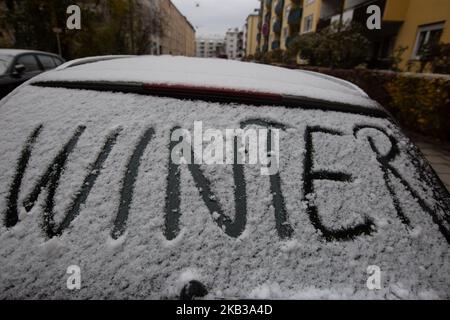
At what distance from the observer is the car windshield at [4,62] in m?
6.07

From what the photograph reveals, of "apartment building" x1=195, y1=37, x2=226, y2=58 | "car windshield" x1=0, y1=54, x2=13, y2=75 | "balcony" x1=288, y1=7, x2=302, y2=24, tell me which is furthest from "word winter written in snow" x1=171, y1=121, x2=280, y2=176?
"apartment building" x1=195, y1=37, x2=226, y2=58

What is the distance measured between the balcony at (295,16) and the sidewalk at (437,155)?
77.6 ft

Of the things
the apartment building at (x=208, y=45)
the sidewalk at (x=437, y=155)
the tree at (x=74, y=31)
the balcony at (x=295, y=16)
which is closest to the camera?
the sidewalk at (x=437, y=155)

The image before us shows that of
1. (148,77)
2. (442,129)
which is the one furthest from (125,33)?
(148,77)

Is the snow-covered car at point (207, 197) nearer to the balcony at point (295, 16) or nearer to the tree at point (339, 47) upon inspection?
the tree at point (339, 47)

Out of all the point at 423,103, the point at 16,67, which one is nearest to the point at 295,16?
the point at 423,103

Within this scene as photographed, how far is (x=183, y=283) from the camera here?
70 cm

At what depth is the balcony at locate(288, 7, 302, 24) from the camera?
26.1 m

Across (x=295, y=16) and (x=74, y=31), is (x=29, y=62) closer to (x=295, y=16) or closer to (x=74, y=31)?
(x=74, y=31)

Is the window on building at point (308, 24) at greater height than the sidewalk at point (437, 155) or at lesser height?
greater

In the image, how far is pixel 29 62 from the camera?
7.17 meters

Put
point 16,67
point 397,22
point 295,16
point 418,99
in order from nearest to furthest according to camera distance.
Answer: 1. point 418,99
2. point 16,67
3. point 397,22
4. point 295,16

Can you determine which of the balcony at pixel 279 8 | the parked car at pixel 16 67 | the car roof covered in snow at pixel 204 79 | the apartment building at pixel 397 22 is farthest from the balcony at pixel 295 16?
the car roof covered in snow at pixel 204 79

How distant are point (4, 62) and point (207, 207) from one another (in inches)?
295
